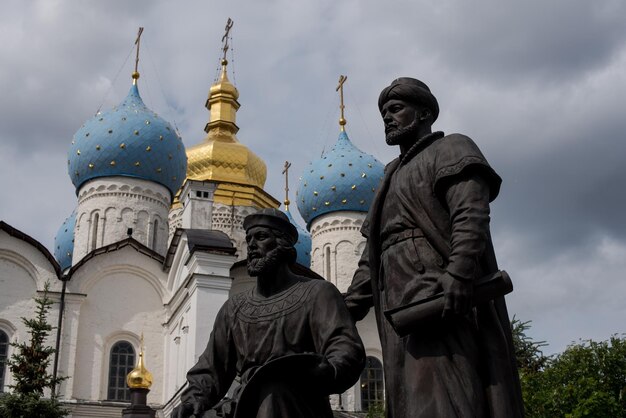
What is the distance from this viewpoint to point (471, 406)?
12.8 feet

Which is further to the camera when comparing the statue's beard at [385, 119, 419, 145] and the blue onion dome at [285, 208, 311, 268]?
the blue onion dome at [285, 208, 311, 268]

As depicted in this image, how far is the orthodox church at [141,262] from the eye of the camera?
2384 cm

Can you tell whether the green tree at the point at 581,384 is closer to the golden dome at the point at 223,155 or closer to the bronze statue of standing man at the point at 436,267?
the bronze statue of standing man at the point at 436,267

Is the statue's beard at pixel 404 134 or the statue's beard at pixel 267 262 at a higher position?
the statue's beard at pixel 404 134

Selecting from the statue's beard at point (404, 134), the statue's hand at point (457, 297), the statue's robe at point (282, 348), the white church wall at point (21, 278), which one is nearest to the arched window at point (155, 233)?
the white church wall at point (21, 278)

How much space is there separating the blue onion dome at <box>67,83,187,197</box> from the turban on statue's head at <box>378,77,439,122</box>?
25070mm

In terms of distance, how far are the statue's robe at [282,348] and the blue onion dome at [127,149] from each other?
2474 cm

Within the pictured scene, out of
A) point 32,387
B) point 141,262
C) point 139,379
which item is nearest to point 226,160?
point 141,262

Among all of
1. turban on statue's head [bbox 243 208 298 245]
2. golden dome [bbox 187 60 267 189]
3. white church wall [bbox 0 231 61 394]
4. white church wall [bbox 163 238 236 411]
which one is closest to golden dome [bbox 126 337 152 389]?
white church wall [bbox 163 238 236 411]

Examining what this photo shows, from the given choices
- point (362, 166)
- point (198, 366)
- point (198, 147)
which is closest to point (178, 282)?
point (362, 166)

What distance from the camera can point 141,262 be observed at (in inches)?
1043

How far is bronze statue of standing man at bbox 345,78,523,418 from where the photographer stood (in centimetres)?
393

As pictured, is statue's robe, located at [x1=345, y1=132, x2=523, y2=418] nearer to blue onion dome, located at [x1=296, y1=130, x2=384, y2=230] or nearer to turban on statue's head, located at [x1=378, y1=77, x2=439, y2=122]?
turban on statue's head, located at [x1=378, y1=77, x2=439, y2=122]

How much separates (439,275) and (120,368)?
73.8ft
